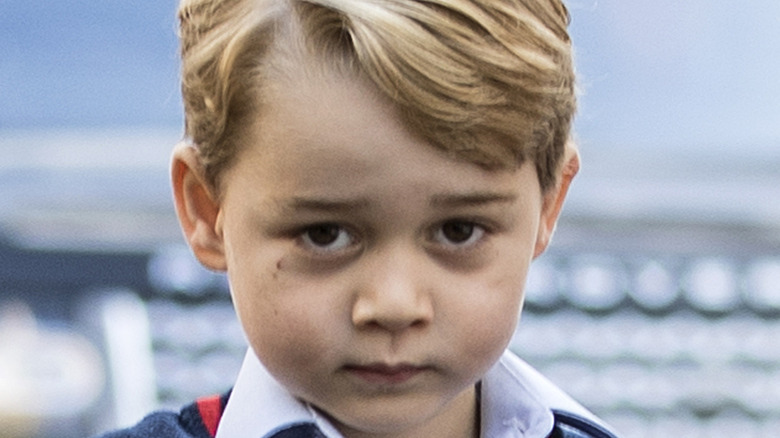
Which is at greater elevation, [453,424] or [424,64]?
[424,64]

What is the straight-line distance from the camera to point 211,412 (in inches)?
63.1

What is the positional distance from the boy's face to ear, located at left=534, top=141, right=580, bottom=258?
0.07 m

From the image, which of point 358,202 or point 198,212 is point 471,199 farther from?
point 198,212

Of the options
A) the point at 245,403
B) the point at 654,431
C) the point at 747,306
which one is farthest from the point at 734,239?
the point at 245,403

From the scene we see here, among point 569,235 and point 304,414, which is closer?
point 304,414

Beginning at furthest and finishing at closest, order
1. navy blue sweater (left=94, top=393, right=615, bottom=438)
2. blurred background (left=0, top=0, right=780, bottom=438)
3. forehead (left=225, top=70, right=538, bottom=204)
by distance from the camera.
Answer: blurred background (left=0, top=0, right=780, bottom=438) < navy blue sweater (left=94, top=393, right=615, bottom=438) < forehead (left=225, top=70, right=538, bottom=204)

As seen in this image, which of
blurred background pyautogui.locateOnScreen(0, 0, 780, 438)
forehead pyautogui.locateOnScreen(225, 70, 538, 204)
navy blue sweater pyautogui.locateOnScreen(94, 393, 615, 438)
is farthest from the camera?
blurred background pyautogui.locateOnScreen(0, 0, 780, 438)

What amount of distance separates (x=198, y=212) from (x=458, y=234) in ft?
0.92

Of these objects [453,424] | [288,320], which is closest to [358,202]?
[288,320]

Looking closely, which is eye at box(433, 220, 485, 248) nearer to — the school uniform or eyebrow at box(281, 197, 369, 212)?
eyebrow at box(281, 197, 369, 212)

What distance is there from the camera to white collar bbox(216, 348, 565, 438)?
1.53 metres

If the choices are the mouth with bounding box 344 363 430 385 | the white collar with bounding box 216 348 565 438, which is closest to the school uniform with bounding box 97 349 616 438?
the white collar with bounding box 216 348 565 438

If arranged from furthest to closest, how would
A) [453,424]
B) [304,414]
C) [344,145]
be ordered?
[453,424], [304,414], [344,145]

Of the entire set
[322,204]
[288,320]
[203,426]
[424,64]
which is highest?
[424,64]
